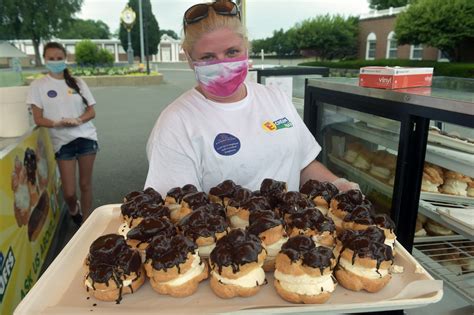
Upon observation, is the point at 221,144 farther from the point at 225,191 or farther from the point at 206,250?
the point at 206,250

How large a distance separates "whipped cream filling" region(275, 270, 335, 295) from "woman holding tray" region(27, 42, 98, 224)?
A: 3.70 m

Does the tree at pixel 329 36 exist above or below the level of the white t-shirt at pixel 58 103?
above

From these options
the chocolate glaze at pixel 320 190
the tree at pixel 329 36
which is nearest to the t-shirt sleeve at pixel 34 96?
the chocolate glaze at pixel 320 190

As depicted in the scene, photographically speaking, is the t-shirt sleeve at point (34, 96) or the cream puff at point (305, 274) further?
the t-shirt sleeve at point (34, 96)

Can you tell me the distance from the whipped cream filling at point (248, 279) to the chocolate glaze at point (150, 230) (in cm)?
26

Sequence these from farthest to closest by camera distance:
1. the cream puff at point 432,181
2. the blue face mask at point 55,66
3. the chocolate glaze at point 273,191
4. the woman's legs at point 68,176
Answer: the woman's legs at point 68,176, the blue face mask at point 55,66, the cream puff at point 432,181, the chocolate glaze at point 273,191

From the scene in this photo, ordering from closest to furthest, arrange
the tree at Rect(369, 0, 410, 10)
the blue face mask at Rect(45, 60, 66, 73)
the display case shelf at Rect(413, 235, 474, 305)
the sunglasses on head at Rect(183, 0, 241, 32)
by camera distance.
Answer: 1. the sunglasses on head at Rect(183, 0, 241, 32)
2. the display case shelf at Rect(413, 235, 474, 305)
3. the blue face mask at Rect(45, 60, 66, 73)
4. the tree at Rect(369, 0, 410, 10)

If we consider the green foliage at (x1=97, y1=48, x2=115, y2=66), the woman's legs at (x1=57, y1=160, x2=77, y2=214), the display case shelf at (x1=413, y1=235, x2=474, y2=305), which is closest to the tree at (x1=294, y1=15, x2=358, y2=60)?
the green foliage at (x1=97, y1=48, x2=115, y2=66)

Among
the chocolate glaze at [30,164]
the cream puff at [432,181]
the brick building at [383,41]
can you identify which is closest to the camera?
the cream puff at [432,181]

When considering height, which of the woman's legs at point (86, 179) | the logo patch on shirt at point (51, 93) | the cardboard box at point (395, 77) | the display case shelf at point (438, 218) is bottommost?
the woman's legs at point (86, 179)

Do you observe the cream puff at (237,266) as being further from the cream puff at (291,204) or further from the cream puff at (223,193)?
the cream puff at (223,193)

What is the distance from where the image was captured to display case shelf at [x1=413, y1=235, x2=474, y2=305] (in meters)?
2.15

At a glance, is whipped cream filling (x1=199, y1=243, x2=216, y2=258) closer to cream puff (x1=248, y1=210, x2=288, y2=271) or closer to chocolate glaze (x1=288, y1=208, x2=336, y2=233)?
cream puff (x1=248, y1=210, x2=288, y2=271)

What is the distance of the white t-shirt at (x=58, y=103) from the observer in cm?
430
